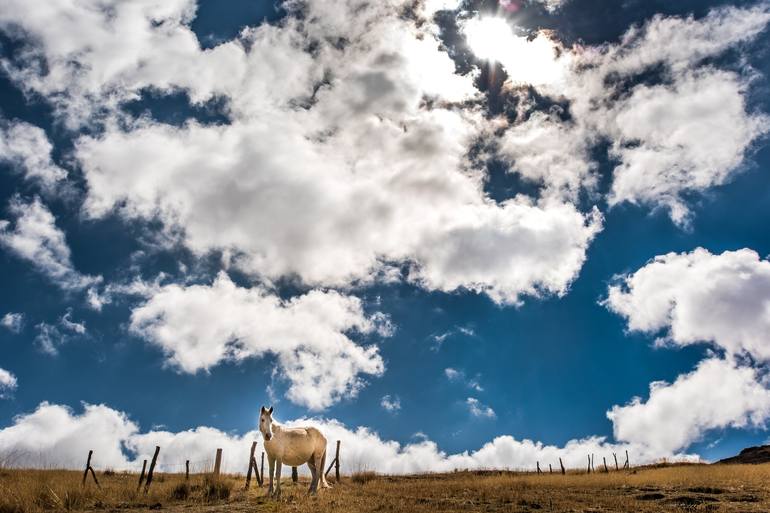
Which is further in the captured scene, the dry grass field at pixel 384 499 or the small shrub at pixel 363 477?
the small shrub at pixel 363 477

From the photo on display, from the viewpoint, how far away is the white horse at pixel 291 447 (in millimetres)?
21922

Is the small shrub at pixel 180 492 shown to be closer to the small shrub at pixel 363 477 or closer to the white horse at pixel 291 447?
the white horse at pixel 291 447

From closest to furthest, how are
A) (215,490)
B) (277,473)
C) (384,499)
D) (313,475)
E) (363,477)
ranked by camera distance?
(277,473)
(384,499)
(215,490)
(313,475)
(363,477)

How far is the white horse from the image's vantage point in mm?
21922

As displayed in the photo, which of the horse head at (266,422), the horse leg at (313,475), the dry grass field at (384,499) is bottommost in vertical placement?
the dry grass field at (384,499)

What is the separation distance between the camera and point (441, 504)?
19.8 metres

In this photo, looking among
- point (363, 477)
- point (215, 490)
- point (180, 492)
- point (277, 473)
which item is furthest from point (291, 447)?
point (363, 477)

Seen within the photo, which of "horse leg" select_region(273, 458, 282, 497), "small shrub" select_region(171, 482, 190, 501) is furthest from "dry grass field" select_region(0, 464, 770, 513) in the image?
"horse leg" select_region(273, 458, 282, 497)

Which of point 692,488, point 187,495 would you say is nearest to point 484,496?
point 692,488

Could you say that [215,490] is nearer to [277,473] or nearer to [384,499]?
[277,473]

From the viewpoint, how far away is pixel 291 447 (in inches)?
882

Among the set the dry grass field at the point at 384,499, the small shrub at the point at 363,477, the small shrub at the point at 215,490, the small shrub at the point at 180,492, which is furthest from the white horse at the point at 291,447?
the small shrub at the point at 363,477

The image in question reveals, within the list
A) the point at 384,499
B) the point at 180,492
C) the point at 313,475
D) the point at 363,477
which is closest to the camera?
the point at 384,499

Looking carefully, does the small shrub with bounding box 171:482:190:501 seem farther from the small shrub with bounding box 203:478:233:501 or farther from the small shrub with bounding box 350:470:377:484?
the small shrub with bounding box 350:470:377:484
